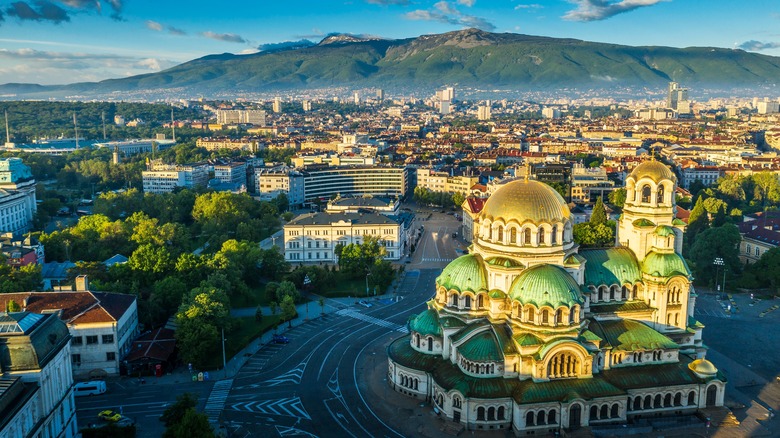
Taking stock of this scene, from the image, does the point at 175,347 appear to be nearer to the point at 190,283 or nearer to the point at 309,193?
the point at 190,283

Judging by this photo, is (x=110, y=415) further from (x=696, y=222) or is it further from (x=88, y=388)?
(x=696, y=222)

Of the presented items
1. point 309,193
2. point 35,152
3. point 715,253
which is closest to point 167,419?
point 715,253

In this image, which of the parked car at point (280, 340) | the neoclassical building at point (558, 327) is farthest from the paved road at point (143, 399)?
the neoclassical building at point (558, 327)

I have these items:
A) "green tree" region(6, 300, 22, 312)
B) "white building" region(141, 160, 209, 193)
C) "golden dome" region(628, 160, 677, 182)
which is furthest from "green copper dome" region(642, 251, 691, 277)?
"white building" region(141, 160, 209, 193)

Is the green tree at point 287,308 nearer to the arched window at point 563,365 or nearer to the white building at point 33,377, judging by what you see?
the white building at point 33,377

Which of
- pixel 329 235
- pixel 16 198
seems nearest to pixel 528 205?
pixel 329 235

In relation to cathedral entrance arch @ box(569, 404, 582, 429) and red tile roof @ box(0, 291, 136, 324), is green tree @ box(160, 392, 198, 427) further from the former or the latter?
cathedral entrance arch @ box(569, 404, 582, 429)
